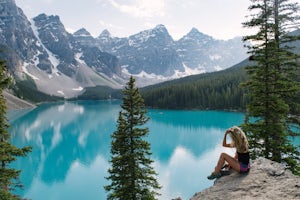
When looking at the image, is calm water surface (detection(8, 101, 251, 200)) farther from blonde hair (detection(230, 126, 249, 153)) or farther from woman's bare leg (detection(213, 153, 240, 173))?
blonde hair (detection(230, 126, 249, 153))

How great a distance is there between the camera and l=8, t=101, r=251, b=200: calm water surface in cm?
4472

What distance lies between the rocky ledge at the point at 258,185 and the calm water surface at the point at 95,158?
29.4 meters

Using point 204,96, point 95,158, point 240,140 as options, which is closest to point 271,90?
point 240,140

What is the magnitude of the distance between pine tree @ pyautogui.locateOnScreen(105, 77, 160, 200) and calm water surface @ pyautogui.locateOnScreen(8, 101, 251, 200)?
17.7 metres

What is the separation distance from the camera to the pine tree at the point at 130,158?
2237cm

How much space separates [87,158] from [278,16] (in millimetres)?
54033

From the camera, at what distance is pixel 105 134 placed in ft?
315

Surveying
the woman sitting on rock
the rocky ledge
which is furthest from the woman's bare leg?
the rocky ledge

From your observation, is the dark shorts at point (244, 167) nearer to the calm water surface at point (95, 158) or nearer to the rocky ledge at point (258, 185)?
the rocky ledge at point (258, 185)

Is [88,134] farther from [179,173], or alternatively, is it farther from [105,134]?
[179,173]

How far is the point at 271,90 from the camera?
18.2 meters

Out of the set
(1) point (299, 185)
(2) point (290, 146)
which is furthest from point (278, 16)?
(1) point (299, 185)

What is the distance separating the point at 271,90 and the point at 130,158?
1046cm

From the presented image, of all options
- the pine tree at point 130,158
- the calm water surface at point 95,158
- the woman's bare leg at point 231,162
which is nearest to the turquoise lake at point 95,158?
the calm water surface at point 95,158
